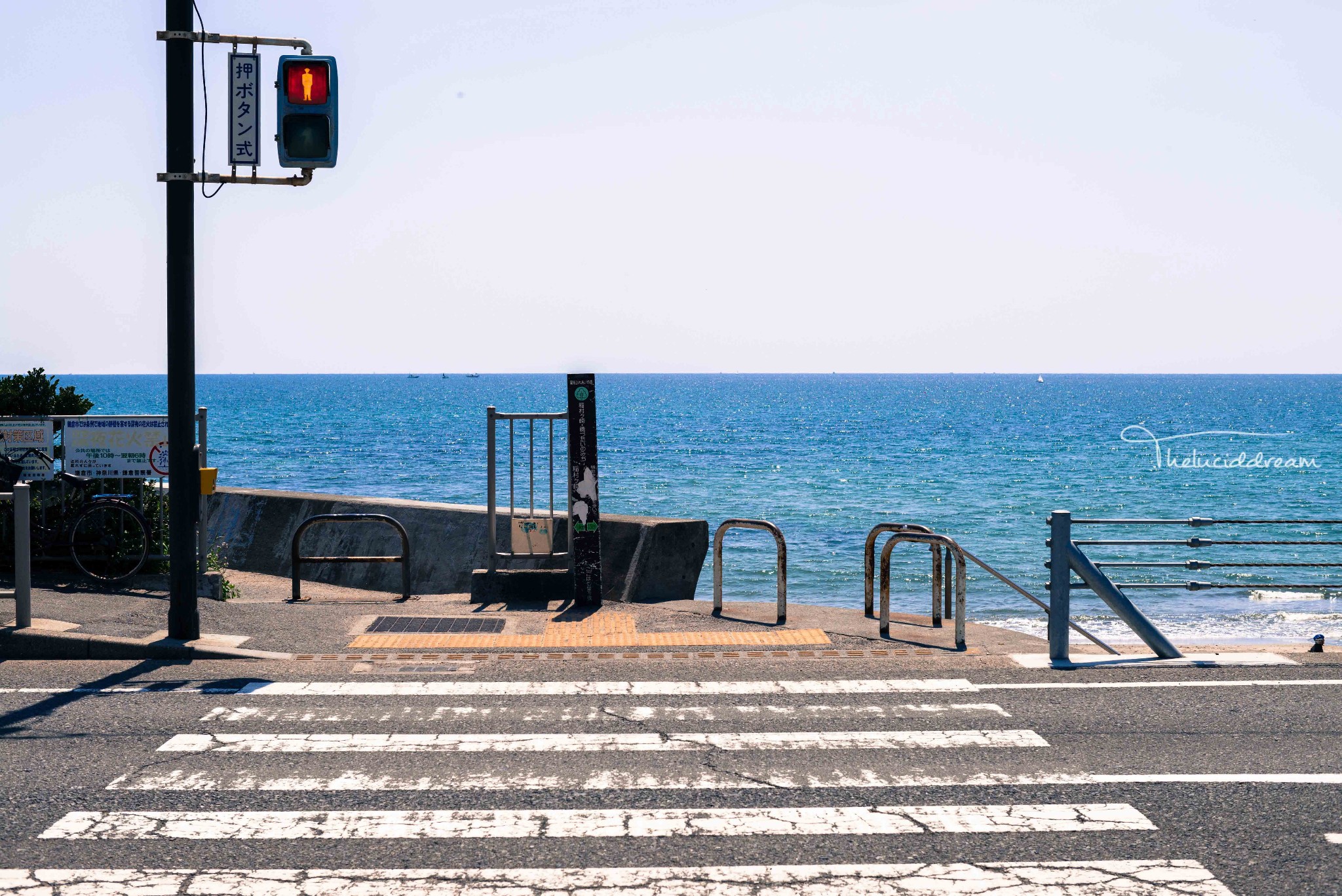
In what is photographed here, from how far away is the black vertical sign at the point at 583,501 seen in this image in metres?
11.5

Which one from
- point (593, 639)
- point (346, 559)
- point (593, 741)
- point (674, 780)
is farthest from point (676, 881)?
point (346, 559)

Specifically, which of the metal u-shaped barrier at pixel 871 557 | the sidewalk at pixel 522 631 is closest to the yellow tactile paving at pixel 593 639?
the sidewalk at pixel 522 631

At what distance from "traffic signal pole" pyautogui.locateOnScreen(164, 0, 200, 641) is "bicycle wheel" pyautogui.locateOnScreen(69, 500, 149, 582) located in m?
2.62

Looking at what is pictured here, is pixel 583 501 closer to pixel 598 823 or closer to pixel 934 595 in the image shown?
pixel 934 595

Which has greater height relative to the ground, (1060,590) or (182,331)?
(182,331)

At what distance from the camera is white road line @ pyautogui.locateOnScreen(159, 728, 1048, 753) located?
6.64 metres

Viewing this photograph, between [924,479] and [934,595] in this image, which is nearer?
[934,595]

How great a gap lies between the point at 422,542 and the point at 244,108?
6625mm

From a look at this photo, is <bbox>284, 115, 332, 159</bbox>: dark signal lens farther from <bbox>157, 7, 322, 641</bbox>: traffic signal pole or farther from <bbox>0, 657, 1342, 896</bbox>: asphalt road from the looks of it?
<bbox>0, 657, 1342, 896</bbox>: asphalt road

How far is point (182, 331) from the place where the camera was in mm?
9430

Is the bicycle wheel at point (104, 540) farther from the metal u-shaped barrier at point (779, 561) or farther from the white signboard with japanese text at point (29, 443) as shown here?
the metal u-shaped barrier at point (779, 561)

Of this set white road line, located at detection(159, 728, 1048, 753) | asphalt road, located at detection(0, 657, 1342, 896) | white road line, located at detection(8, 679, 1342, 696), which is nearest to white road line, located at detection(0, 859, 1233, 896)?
asphalt road, located at detection(0, 657, 1342, 896)

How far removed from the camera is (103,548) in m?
11.8

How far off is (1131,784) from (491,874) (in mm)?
3326
